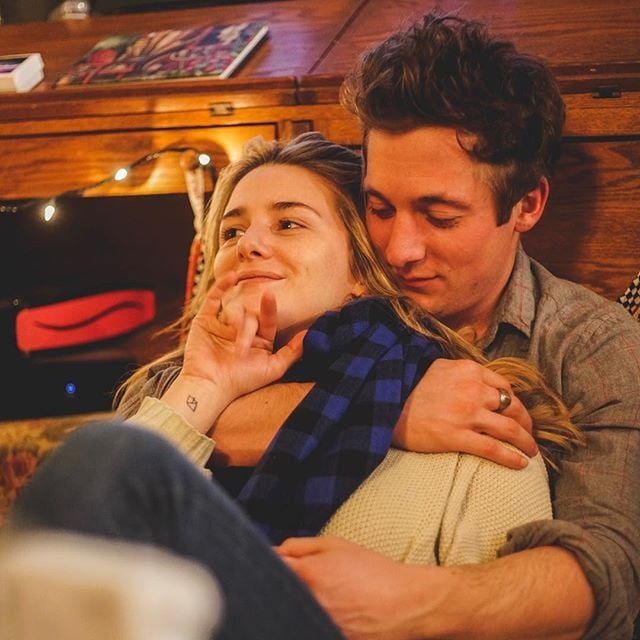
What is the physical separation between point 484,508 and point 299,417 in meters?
0.26

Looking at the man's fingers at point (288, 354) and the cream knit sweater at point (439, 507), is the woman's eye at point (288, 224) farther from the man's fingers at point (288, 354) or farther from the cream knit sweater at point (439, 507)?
the cream knit sweater at point (439, 507)

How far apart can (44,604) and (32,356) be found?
1851mm

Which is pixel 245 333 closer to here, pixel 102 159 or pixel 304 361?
pixel 304 361

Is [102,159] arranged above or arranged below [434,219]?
below

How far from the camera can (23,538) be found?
2.06 feet

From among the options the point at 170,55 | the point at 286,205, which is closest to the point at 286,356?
the point at 286,205

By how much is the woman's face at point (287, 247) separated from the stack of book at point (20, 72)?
99 centimetres

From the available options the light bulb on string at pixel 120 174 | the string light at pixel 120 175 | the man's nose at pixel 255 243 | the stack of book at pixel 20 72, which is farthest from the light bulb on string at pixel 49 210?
the man's nose at pixel 255 243

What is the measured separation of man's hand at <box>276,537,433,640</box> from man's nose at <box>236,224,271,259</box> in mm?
504

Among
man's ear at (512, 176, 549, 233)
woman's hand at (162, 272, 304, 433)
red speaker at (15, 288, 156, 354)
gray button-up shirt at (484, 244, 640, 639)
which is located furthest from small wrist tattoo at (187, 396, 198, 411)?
red speaker at (15, 288, 156, 354)

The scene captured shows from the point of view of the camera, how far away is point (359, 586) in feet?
2.98

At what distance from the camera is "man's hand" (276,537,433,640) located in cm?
90

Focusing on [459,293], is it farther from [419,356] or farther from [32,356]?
[32,356]

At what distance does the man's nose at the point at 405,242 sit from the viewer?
1.31 meters
